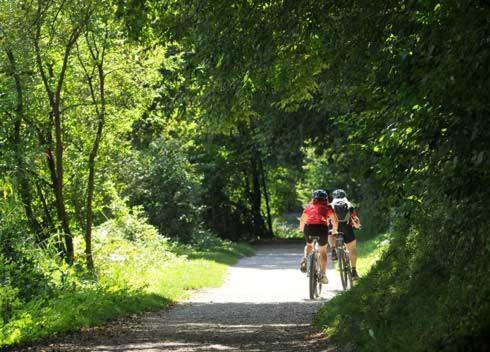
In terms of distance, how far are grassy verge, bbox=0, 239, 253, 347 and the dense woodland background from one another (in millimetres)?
331

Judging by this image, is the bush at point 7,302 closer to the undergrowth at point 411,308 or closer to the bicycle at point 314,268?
the undergrowth at point 411,308

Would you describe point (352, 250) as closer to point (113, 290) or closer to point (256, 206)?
point (113, 290)

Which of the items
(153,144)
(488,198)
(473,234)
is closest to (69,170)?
(473,234)

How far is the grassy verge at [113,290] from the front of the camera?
12.3 m

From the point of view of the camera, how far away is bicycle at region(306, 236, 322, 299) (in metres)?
17.1

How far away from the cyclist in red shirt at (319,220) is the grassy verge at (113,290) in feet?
10.3

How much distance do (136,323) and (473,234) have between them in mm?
7399

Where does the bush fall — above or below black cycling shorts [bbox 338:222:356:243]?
below

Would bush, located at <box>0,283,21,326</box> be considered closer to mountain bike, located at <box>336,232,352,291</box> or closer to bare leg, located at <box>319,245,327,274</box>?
bare leg, located at <box>319,245,327,274</box>

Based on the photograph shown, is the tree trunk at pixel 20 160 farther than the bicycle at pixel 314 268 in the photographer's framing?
No

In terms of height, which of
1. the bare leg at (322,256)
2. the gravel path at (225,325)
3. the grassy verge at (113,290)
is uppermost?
the bare leg at (322,256)

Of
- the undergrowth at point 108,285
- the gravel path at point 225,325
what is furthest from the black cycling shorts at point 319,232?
the undergrowth at point 108,285

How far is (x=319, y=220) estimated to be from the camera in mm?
17297

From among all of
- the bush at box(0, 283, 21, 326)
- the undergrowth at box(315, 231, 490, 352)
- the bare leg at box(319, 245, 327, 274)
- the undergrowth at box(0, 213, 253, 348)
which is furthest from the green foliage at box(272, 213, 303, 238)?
the undergrowth at box(315, 231, 490, 352)
